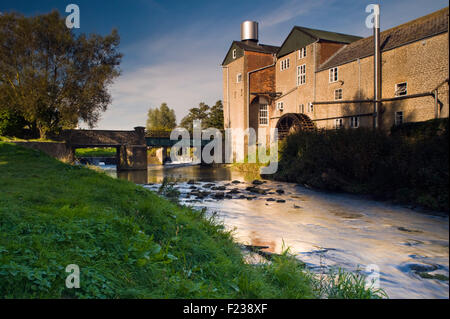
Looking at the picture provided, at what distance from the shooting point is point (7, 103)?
57.4 feet

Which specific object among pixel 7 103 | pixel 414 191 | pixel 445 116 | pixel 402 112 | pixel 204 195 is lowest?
pixel 204 195

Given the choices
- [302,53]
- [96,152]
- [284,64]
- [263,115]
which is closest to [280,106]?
[263,115]

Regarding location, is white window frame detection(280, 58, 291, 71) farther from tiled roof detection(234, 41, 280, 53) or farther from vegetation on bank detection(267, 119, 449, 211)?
vegetation on bank detection(267, 119, 449, 211)

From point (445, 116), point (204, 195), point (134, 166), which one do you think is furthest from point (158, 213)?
point (134, 166)

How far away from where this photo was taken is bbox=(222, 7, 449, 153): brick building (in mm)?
1707

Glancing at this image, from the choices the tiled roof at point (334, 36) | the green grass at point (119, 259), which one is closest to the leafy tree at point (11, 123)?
the green grass at point (119, 259)

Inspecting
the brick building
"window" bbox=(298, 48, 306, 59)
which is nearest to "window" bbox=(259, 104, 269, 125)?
the brick building

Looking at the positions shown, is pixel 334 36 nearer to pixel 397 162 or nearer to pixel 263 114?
pixel 397 162

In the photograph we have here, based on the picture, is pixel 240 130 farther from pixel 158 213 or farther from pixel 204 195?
pixel 158 213

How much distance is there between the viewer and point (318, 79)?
20203 millimetres

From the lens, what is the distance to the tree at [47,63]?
964cm

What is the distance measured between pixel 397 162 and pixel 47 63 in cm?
1034

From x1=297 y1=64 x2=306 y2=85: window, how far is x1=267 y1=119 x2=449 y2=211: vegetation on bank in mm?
22614
